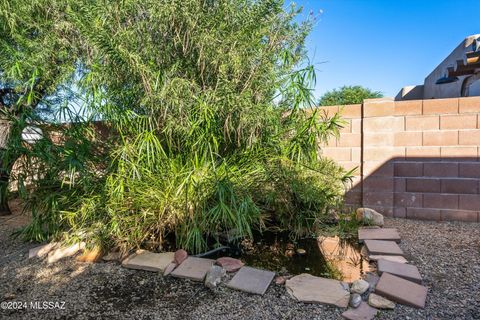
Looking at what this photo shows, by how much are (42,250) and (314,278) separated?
252cm

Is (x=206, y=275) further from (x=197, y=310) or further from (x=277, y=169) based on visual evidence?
(x=277, y=169)

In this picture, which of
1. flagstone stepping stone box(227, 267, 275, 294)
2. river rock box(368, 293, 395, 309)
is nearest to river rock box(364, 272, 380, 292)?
river rock box(368, 293, 395, 309)

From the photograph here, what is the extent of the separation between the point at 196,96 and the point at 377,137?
253 cm

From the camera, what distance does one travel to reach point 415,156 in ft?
12.6

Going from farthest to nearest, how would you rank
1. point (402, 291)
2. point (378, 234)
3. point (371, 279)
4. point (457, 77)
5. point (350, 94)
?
point (350, 94) → point (457, 77) → point (378, 234) → point (371, 279) → point (402, 291)

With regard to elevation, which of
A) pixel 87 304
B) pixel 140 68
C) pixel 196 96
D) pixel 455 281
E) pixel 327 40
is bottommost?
pixel 87 304

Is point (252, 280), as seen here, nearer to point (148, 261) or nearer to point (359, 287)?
point (359, 287)

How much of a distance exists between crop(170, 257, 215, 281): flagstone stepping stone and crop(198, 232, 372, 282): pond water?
265 millimetres

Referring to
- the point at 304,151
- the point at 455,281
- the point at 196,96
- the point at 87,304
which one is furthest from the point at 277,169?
the point at 87,304

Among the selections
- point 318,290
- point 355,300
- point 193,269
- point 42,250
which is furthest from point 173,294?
point 42,250

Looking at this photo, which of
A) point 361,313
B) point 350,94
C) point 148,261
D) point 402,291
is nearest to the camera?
point 361,313

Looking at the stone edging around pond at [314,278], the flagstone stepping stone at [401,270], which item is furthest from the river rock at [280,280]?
the flagstone stepping stone at [401,270]

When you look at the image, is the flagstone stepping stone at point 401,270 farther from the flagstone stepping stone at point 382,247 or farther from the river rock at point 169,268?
the river rock at point 169,268

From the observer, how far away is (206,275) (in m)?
2.22
